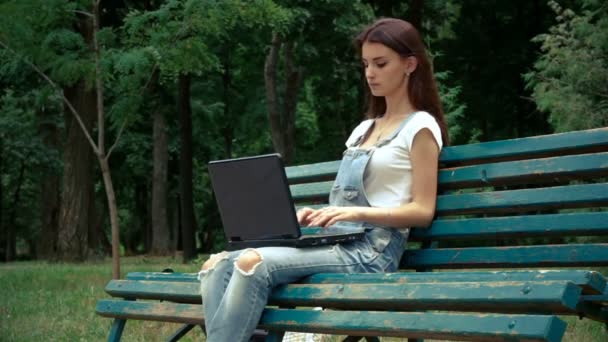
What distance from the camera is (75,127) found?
20781mm

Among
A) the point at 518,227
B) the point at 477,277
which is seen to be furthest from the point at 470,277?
the point at 518,227

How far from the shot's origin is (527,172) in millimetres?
4516

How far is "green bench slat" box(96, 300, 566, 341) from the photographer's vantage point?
313 cm

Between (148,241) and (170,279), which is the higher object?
(170,279)

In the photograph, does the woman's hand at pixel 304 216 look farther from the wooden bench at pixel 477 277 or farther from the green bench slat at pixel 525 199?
the green bench slat at pixel 525 199

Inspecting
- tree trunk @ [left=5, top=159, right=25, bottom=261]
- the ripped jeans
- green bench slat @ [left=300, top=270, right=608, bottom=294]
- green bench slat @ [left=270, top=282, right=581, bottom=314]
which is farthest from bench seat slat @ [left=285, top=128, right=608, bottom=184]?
tree trunk @ [left=5, top=159, right=25, bottom=261]

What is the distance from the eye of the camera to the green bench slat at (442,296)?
127 inches

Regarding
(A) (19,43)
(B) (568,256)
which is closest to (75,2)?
(A) (19,43)

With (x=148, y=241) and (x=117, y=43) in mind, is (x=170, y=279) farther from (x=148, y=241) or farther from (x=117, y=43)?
(x=148, y=241)

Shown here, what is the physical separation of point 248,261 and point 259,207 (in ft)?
1.07

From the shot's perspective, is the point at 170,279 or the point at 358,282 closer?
the point at 358,282

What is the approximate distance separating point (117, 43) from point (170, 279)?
27.4ft

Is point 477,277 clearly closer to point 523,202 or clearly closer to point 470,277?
point 470,277

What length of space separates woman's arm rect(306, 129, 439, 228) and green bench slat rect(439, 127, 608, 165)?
19cm
